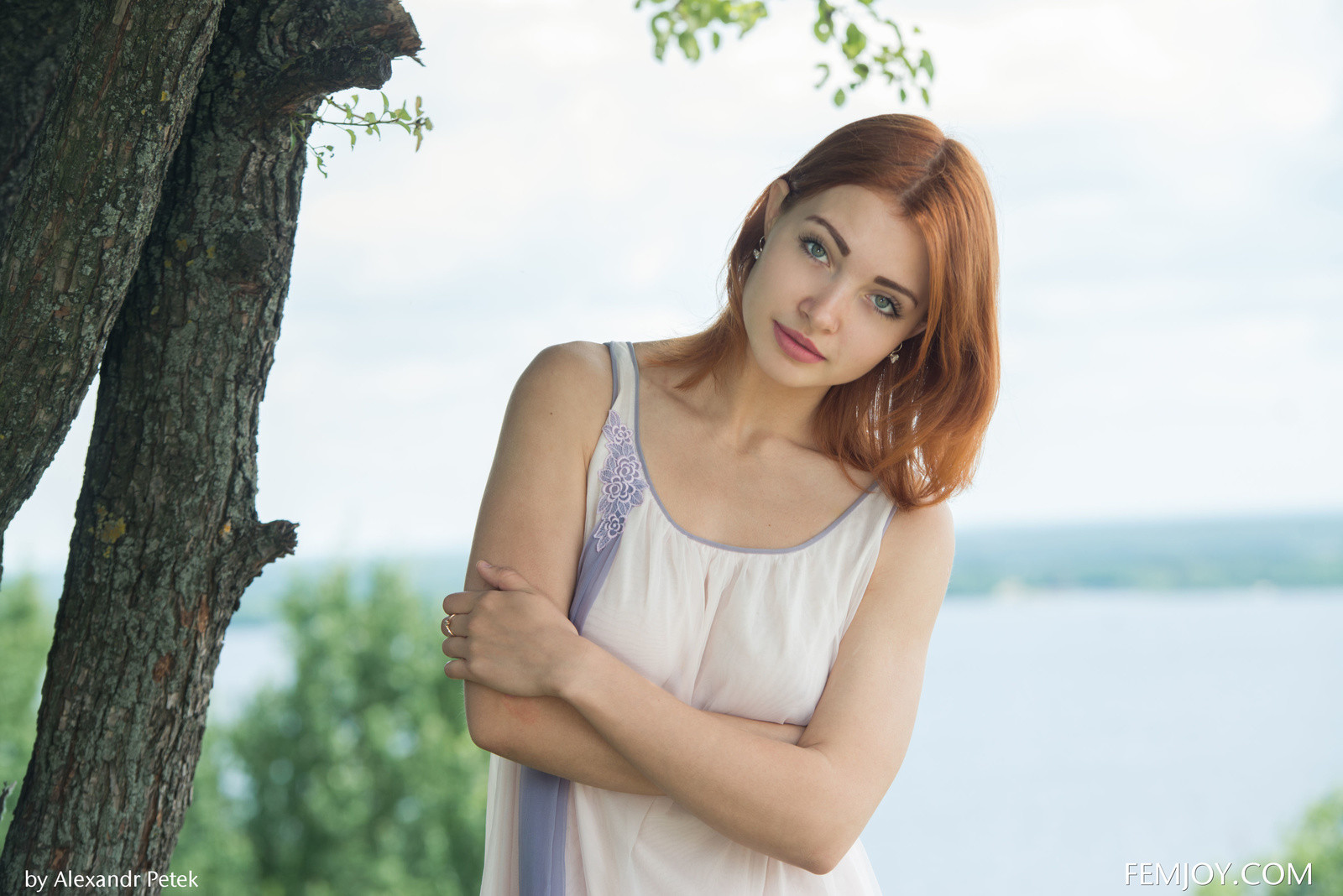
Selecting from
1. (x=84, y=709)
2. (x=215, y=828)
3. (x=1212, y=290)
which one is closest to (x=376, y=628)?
(x=215, y=828)

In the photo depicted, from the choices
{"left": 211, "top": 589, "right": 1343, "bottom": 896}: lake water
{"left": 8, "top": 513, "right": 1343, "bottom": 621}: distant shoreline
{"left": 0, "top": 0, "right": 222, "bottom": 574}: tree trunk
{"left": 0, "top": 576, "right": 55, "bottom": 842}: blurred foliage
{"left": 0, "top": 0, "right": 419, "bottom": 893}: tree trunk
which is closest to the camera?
{"left": 0, "top": 0, "right": 222, "bottom": 574}: tree trunk

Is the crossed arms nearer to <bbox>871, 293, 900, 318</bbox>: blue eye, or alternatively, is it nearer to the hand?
the hand

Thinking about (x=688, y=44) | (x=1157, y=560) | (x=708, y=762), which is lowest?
(x=708, y=762)

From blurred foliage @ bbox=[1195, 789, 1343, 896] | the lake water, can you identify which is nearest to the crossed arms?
blurred foliage @ bbox=[1195, 789, 1343, 896]

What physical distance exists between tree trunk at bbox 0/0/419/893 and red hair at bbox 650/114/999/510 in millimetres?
747

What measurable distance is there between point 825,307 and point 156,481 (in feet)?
3.67

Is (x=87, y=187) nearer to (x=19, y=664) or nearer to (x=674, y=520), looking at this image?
(x=674, y=520)

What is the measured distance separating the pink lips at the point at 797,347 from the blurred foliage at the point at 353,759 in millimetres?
11836

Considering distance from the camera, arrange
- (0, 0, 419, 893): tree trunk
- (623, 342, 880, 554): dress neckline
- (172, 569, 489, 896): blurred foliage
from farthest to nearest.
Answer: (172, 569, 489, 896): blurred foliage → (623, 342, 880, 554): dress neckline → (0, 0, 419, 893): tree trunk

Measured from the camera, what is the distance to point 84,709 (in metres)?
1.68

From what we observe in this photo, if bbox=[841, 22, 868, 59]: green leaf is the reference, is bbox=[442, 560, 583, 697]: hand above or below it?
below

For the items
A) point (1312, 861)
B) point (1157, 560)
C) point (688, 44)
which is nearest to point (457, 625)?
point (688, 44)

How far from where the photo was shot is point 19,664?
13930 millimetres

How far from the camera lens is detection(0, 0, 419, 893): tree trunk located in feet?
5.50
